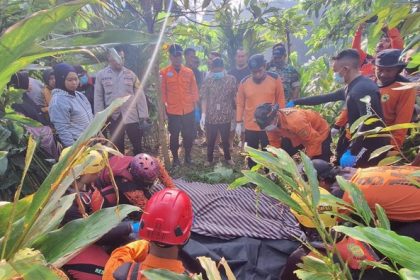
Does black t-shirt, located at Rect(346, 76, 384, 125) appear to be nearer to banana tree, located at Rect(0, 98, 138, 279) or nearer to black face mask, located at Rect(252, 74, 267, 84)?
black face mask, located at Rect(252, 74, 267, 84)

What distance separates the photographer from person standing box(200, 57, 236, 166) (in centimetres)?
511

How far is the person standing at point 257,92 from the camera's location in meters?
4.44

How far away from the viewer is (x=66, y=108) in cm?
330

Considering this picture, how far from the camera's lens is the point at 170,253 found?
1.61m

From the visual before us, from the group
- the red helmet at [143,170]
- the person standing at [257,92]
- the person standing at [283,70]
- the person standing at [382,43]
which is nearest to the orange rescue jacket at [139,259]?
the red helmet at [143,170]

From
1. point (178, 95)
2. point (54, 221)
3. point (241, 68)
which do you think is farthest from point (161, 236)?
point (241, 68)

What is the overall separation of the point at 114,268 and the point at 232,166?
358cm

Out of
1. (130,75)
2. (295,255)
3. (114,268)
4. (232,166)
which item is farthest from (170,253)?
(232,166)

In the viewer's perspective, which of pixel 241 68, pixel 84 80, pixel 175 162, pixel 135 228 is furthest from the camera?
pixel 241 68

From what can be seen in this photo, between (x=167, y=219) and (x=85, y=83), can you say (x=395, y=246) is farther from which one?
(x=85, y=83)

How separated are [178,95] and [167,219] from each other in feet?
12.0

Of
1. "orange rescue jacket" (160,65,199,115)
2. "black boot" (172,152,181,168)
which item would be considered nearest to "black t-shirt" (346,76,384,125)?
"orange rescue jacket" (160,65,199,115)

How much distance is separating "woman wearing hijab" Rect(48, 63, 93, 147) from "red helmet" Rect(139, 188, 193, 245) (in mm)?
1806

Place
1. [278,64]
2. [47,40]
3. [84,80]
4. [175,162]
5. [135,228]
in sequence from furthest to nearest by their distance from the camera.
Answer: [278,64], [175,162], [84,80], [135,228], [47,40]
